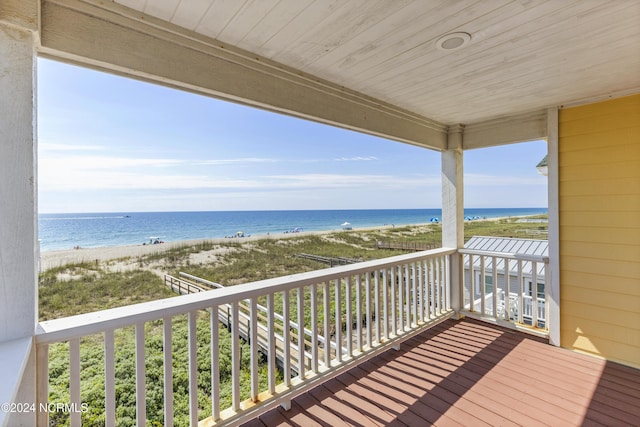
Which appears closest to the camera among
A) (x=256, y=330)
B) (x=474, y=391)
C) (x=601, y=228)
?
(x=256, y=330)

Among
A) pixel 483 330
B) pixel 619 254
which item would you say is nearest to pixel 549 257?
pixel 619 254

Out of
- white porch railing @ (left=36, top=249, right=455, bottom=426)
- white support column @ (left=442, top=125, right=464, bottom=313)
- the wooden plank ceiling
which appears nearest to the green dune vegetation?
white porch railing @ (left=36, top=249, right=455, bottom=426)

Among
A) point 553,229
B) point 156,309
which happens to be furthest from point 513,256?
point 156,309

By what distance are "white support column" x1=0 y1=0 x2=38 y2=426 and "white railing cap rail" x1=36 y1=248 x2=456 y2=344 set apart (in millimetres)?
108

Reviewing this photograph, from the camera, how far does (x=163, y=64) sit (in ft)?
5.07

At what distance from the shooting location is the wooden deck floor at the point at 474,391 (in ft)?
6.07

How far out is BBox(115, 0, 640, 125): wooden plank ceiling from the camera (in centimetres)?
140

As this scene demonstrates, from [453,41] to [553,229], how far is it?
7.42 ft

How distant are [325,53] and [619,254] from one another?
3048mm

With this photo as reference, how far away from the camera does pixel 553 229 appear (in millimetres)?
2848

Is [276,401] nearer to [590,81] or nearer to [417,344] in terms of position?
[417,344]

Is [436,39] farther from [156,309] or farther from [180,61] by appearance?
[156,309]

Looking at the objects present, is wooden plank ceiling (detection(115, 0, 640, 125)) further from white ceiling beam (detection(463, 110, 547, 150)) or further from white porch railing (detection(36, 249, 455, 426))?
white porch railing (detection(36, 249, 455, 426))

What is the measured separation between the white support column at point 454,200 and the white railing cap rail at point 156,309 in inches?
78.2
